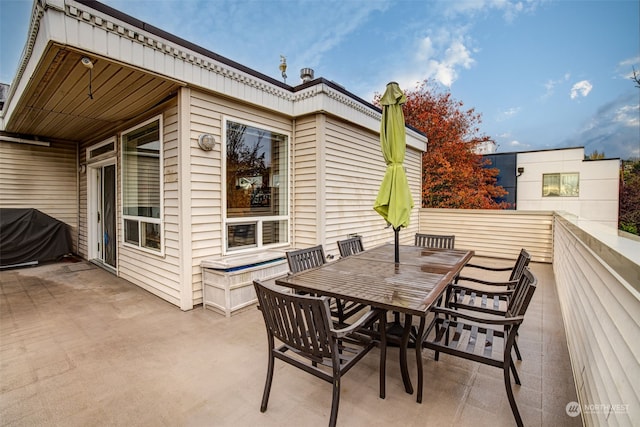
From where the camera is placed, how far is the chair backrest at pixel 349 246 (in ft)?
12.6

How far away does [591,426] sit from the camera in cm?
153

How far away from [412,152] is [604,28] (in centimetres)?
1190

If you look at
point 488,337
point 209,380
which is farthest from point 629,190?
point 209,380

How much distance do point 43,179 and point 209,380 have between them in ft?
24.3

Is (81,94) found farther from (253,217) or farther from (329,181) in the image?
(329,181)

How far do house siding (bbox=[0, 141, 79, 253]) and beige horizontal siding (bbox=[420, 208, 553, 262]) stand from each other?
9.29 meters

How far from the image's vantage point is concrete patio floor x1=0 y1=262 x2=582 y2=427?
1938mm

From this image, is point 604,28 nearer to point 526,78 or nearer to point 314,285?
point 526,78

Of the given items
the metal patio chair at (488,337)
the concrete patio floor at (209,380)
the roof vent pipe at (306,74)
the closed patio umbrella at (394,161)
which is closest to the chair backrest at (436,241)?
the concrete patio floor at (209,380)

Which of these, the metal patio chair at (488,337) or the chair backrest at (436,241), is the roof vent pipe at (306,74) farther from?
the metal patio chair at (488,337)

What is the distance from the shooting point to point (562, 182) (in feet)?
39.3

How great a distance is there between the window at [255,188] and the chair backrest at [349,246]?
4.93 feet

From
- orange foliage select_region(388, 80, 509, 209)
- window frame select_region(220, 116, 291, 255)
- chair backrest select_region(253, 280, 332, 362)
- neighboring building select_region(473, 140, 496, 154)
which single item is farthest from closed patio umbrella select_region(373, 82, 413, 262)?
neighboring building select_region(473, 140, 496, 154)

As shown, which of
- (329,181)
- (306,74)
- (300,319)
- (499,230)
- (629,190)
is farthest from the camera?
(629,190)
